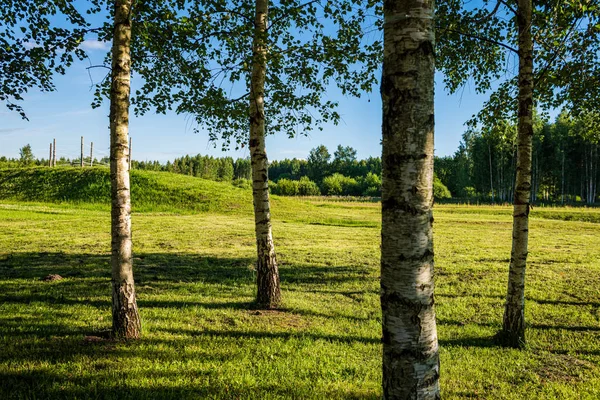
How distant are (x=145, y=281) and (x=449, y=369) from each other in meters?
8.25

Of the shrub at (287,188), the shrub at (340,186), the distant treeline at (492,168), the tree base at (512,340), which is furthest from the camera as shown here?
the shrub at (340,186)

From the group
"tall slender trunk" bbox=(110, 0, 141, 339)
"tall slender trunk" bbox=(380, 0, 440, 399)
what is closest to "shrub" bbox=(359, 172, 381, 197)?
"tall slender trunk" bbox=(110, 0, 141, 339)

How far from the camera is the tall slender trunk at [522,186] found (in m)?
→ 6.18

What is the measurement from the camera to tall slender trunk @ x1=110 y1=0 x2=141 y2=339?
5.67 m

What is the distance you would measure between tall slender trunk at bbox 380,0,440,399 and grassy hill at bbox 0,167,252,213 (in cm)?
3595

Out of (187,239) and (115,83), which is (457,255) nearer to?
(187,239)

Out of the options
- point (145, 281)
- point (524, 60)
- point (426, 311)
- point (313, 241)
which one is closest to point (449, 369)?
point (426, 311)

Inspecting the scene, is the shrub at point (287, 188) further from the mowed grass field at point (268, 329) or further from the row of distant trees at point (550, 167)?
the mowed grass field at point (268, 329)

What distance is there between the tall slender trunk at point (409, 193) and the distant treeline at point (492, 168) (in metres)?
7.75

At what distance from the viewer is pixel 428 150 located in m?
2.64

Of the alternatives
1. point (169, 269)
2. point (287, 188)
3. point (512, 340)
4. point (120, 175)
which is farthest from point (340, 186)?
point (120, 175)

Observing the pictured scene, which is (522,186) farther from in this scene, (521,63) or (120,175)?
(120,175)

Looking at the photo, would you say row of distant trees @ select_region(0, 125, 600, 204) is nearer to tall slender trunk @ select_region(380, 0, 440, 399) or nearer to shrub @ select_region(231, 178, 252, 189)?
shrub @ select_region(231, 178, 252, 189)

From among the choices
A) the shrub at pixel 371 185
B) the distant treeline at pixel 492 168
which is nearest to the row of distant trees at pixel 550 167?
the distant treeline at pixel 492 168
